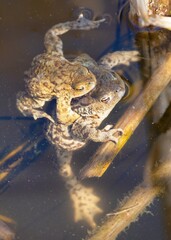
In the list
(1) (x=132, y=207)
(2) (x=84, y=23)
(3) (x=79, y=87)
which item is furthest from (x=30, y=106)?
(1) (x=132, y=207)

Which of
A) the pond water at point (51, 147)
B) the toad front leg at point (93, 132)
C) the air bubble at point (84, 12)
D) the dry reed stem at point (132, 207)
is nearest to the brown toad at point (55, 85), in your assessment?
the toad front leg at point (93, 132)

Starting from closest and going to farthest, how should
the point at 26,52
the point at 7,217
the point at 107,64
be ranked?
the point at 7,217 → the point at 107,64 → the point at 26,52

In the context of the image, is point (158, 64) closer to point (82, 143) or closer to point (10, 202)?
point (82, 143)

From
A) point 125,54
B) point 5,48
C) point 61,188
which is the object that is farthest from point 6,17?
point 61,188

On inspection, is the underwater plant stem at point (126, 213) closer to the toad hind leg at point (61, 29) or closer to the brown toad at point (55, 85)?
the brown toad at point (55, 85)

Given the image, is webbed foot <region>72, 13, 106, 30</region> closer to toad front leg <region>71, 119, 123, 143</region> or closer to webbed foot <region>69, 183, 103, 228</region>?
toad front leg <region>71, 119, 123, 143</region>

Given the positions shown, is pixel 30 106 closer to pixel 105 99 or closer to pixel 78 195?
pixel 105 99

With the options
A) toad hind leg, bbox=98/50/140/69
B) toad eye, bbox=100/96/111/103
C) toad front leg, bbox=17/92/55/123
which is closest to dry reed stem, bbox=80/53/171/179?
toad eye, bbox=100/96/111/103
